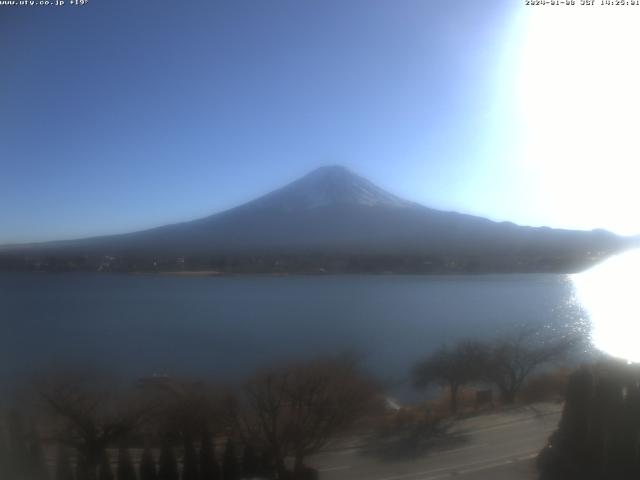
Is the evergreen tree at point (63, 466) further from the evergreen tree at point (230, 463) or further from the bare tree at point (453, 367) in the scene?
the bare tree at point (453, 367)

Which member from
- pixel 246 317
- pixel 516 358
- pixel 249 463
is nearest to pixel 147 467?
pixel 249 463

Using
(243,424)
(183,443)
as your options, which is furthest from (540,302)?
(183,443)

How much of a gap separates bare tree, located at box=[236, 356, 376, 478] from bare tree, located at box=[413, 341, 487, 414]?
1.55ft

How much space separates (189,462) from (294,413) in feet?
1.78

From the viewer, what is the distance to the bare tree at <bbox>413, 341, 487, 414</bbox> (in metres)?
2.75

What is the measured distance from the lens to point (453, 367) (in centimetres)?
278

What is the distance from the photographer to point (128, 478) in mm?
2406

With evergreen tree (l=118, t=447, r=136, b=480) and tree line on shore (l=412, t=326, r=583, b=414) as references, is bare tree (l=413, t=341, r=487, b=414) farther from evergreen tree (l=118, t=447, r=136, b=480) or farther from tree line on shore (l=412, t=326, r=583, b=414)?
evergreen tree (l=118, t=447, r=136, b=480)

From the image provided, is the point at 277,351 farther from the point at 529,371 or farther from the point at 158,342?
the point at 529,371

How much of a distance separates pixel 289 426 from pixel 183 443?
1.66 ft

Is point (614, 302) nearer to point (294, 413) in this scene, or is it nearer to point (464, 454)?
point (464, 454)

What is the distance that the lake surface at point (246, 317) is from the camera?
278 cm

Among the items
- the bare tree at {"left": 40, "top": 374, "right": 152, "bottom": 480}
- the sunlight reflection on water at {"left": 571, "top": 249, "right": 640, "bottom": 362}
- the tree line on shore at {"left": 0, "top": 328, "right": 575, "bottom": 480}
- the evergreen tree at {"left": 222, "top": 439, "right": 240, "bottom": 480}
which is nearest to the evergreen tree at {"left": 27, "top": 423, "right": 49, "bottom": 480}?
the tree line on shore at {"left": 0, "top": 328, "right": 575, "bottom": 480}

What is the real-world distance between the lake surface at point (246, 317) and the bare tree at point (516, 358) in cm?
9
